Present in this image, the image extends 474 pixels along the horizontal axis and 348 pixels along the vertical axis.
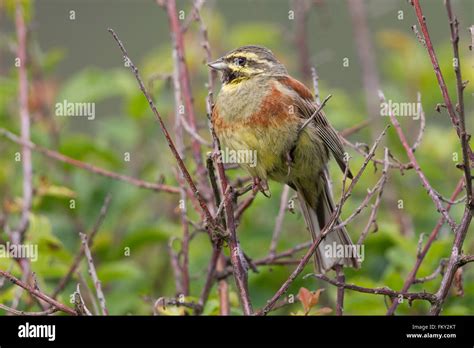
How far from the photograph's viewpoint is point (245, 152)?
393 cm

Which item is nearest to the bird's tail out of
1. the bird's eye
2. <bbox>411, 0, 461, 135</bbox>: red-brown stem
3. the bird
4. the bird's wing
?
the bird

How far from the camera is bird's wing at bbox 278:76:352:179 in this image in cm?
414

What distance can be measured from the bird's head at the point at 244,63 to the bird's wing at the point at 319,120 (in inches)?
4.7

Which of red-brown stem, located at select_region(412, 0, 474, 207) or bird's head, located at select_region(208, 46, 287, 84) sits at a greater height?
bird's head, located at select_region(208, 46, 287, 84)

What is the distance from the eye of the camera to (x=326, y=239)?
153 inches

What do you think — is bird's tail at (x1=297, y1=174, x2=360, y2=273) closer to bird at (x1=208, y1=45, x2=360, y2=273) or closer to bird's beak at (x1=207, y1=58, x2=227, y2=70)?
bird at (x1=208, y1=45, x2=360, y2=273)

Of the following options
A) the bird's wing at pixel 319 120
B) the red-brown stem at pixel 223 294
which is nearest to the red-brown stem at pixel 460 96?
the red-brown stem at pixel 223 294

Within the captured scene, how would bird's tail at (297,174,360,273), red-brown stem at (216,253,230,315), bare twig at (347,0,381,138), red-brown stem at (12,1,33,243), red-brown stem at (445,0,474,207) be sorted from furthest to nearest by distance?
1. bare twig at (347,0,381,138)
2. red-brown stem at (12,1,33,243)
3. bird's tail at (297,174,360,273)
4. red-brown stem at (216,253,230,315)
5. red-brown stem at (445,0,474,207)

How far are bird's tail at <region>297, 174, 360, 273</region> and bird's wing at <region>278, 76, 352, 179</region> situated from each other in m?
0.14

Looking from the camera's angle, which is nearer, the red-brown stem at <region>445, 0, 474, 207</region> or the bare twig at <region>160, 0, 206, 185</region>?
the red-brown stem at <region>445, 0, 474, 207</region>

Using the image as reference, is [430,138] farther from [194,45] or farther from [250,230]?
[194,45]

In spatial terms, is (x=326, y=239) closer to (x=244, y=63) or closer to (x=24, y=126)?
(x=244, y=63)

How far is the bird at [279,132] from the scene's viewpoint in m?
3.91

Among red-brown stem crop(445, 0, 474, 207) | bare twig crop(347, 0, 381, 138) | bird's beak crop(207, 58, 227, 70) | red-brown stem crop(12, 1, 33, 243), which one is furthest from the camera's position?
bare twig crop(347, 0, 381, 138)
